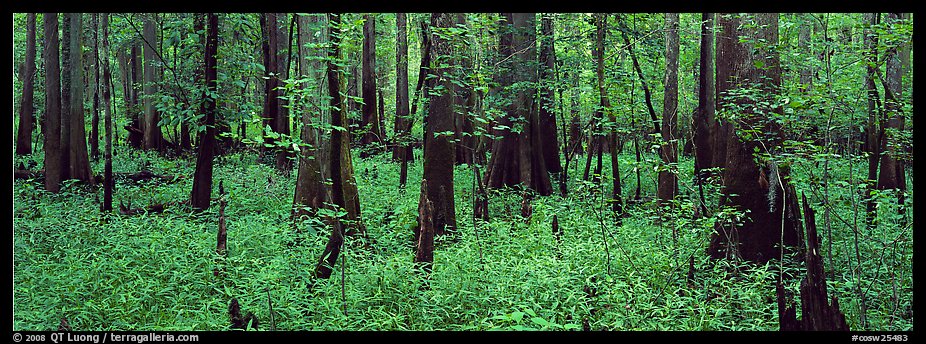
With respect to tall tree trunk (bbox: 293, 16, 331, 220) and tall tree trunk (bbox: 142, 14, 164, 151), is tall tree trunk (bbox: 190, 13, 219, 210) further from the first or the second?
tall tree trunk (bbox: 142, 14, 164, 151)

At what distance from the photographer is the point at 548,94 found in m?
12.9

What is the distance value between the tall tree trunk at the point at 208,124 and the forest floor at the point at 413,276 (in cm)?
32

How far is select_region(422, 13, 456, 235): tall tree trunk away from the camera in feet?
27.2

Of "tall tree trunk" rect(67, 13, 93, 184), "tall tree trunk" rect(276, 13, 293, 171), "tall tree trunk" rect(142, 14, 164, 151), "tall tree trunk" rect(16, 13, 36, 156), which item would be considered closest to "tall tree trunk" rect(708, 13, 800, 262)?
"tall tree trunk" rect(276, 13, 293, 171)

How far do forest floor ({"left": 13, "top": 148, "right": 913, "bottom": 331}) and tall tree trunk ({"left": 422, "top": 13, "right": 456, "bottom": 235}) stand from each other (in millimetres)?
429

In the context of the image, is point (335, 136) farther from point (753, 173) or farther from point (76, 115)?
point (76, 115)

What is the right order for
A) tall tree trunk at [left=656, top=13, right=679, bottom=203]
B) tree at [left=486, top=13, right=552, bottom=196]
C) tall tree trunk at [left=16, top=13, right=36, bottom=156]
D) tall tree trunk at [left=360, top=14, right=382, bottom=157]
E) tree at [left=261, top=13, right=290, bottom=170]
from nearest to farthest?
tall tree trunk at [left=656, top=13, right=679, bottom=203]
tree at [left=486, top=13, right=552, bottom=196]
tree at [left=261, top=13, right=290, bottom=170]
tall tree trunk at [left=16, top=13, right=36, bottom=156]
tall tree trunk at [left=360, top=14, right=382, bottom=157]

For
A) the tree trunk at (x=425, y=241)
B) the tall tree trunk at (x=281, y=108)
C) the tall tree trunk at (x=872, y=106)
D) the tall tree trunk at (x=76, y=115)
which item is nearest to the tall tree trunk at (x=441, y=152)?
the tree trunk at (x=425, y=241)

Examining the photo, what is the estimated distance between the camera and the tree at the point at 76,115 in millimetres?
11164

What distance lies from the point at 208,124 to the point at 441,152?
3504 mm

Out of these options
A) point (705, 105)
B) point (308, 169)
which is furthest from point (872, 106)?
point (308, 169)
